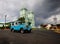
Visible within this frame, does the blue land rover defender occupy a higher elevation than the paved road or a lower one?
higher

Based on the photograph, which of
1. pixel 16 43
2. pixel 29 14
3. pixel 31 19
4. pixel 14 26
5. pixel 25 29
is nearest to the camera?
pixel 16 43

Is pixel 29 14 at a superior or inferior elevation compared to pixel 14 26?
superior

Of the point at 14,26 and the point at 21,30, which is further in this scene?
the point at 14,26

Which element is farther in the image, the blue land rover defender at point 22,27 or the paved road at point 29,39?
the blue land rover defender at point 22,27

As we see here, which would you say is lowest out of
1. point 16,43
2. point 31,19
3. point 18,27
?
point 16,43

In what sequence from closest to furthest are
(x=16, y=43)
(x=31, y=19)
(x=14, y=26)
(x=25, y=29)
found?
(x=16, y=43) < (x=25, y=29) < (x=14, y=26) < (x=31, y=19)

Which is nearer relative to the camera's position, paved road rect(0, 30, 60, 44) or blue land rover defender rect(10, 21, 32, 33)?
paved road rect(0, 30, 60, 44)

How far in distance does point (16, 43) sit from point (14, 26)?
48.1ft

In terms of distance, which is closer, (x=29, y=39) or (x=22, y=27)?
(x=29, y=39)

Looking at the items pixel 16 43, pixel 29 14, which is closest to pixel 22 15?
pixel 29 14

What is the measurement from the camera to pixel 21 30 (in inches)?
1009

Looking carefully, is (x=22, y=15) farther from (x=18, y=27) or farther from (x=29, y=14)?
(x=18, y=27)

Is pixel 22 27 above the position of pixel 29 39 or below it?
above

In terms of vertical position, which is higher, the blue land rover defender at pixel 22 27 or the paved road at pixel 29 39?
the blue land rover defender at pixel 22 27
